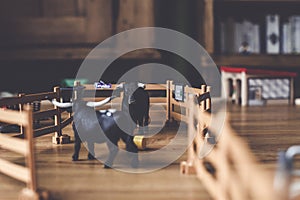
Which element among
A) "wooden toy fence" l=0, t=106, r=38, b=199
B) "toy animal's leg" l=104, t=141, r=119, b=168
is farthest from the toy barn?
"wooden toy fence" l=0, t=106, r=38, b=199

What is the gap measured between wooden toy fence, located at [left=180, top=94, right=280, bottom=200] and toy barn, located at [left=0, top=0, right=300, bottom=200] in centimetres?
1

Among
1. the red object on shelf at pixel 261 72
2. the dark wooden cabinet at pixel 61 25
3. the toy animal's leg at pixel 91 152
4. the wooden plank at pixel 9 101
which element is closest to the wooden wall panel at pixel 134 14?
the dark wooden cabinet at pixel 61 25

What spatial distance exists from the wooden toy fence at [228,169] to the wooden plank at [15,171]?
46 centimetres

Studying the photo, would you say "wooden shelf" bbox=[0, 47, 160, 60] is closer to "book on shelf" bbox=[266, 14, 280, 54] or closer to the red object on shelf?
the red object on shelf

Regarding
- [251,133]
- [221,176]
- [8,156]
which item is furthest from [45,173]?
[251,133]

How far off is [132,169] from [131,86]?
1.06ft

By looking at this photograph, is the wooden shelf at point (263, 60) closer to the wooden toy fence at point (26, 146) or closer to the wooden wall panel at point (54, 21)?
the wooden wall panel at point (54, 21)

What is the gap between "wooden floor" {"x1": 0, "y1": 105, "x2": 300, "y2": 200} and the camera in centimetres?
113

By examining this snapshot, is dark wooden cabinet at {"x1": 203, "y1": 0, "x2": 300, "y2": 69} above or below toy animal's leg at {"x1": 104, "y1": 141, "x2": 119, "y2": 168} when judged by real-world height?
above

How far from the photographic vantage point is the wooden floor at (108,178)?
113 centimetres

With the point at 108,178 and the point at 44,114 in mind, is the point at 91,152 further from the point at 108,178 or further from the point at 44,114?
the point at 44,114

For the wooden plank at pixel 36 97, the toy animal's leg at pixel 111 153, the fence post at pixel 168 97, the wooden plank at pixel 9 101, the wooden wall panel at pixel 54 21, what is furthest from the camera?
the wooden wall panel at pixel 54 21

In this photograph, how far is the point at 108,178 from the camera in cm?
125

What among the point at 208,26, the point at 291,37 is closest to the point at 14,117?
the point at 208,26
